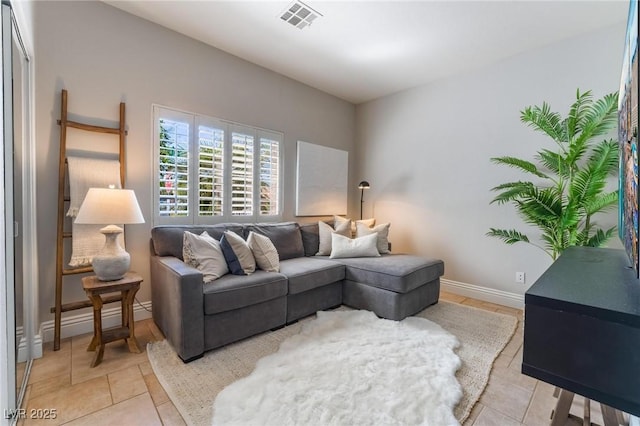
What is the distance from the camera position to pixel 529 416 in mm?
1495

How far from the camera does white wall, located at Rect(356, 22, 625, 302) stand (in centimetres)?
282

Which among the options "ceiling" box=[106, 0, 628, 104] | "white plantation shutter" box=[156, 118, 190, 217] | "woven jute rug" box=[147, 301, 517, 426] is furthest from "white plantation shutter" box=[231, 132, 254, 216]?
"woven jute rug" box=[147, 301, 517, 426]

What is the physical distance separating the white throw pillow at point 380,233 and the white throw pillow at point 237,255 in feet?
5.07

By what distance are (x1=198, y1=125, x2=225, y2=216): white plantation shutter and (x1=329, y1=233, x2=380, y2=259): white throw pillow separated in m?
1.36

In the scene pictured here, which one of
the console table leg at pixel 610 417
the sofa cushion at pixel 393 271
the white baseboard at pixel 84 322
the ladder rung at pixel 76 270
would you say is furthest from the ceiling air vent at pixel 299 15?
the console table leg at pixel 610 417

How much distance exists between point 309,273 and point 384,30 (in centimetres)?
241

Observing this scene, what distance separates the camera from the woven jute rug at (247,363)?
1.56 m

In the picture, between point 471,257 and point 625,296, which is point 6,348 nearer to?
point 625,296

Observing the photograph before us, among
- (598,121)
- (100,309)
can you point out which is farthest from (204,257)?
(598,121)

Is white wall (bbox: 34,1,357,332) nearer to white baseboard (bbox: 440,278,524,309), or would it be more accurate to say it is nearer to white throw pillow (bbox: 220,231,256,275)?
white throw pillow (bbox: 220,231,256,275)

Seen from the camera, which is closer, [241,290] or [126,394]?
[126,394]

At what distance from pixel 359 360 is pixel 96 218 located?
2.02 meters

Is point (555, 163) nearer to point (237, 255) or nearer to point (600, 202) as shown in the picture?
point (600, 202)

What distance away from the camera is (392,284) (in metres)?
2.59
